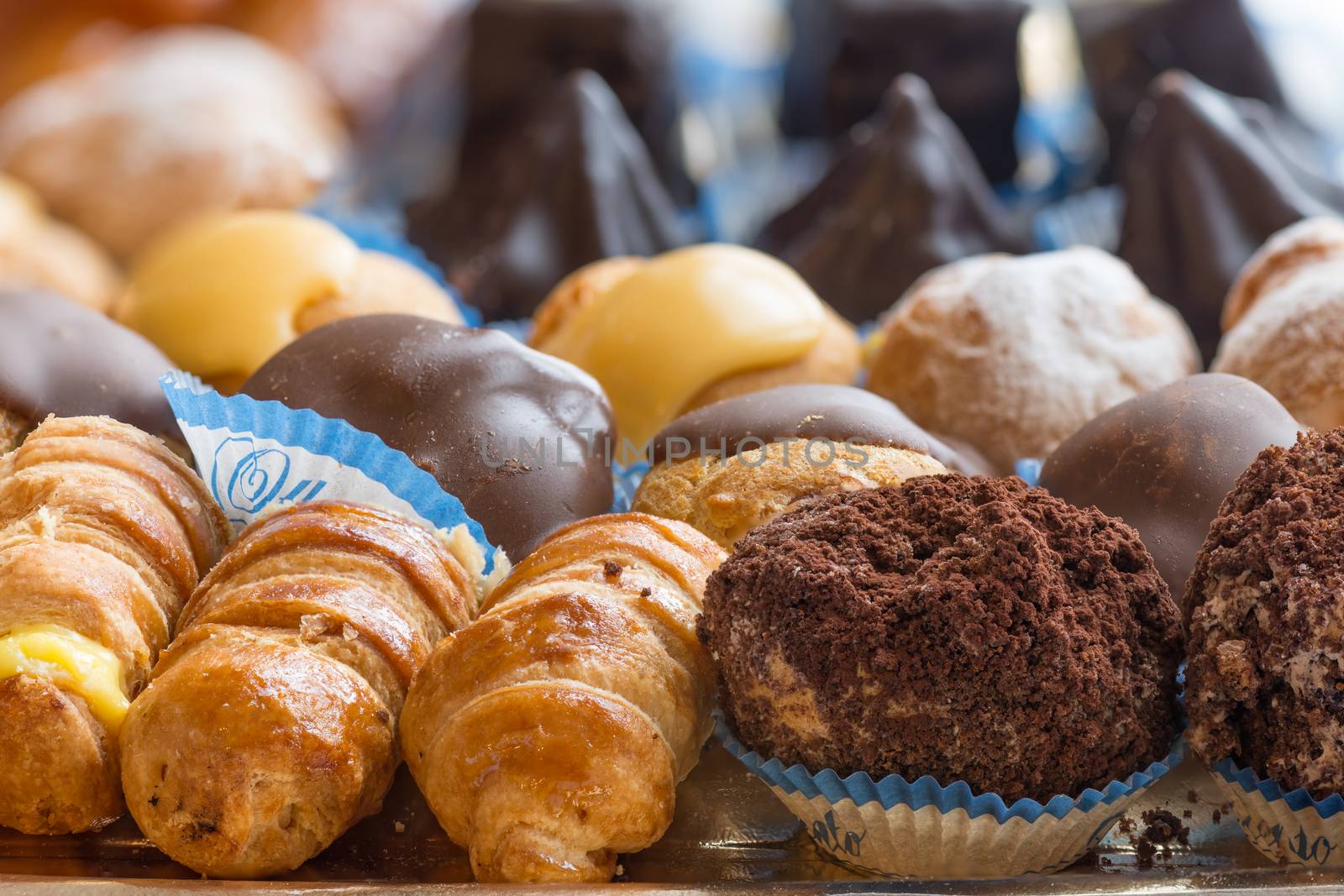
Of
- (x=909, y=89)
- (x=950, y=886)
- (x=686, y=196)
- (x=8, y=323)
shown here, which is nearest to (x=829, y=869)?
(x=950, y=886)

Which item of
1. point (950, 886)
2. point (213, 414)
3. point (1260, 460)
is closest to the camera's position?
point (950, 886)

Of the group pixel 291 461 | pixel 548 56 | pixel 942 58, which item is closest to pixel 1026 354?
pixel 291 461

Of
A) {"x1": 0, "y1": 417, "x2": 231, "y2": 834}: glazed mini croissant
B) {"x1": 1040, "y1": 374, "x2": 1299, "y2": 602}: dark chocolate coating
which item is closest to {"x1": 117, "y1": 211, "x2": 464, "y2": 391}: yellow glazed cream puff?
{"x1": 0, "y1": 417, "x2": 231, "y2": 834}: glazed mini croissant

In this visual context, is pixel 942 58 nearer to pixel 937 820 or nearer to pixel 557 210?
pixel 557 210

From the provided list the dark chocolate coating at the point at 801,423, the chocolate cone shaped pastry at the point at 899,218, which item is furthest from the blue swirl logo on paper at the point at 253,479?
the chocolate cone shaped pastry at the point at 899,218

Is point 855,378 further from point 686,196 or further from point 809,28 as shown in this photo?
point 809,28

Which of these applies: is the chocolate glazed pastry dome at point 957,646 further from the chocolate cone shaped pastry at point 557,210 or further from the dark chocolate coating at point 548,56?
the dark chocolate coating at point 548,56

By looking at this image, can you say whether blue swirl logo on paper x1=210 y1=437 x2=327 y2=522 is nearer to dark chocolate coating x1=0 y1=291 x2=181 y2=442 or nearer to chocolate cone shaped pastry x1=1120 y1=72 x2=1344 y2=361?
dark chocolate coating x1=0 y1=291 x2=181 y2=442
